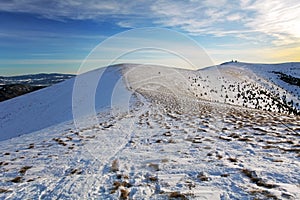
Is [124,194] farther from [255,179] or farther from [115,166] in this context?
[255,179]

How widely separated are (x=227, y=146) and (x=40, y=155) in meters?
6.74

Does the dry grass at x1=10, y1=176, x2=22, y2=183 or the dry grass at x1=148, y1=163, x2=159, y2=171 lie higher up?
the dry grass at x1=148, y1=163, x2=159, y2=171

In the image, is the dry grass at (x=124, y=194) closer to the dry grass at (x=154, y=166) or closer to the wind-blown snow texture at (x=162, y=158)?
the wind-blown snow texture at (x=162, y=158)

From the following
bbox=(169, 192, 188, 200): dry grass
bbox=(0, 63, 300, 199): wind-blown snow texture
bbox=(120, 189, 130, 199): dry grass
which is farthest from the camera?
bbox=(0, 63, 300, 199): wind-blown snow texture

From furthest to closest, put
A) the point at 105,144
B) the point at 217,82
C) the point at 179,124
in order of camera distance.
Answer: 1. the point at 217,82
2. the point at 179,124
3. the point at 105,144

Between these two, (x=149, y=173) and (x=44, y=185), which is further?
(x=149, y=173)

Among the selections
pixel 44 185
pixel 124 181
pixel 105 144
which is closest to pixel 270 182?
pixel 124 181

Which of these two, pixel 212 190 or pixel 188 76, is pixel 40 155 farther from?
pixel 188 76

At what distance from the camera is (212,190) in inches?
224

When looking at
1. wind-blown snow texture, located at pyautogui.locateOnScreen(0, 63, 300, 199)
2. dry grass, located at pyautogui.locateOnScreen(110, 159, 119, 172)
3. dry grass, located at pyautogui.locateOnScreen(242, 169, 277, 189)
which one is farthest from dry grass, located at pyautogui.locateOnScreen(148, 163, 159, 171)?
dry grass, located at pyautogui.locateOnScreen(242, 169, 277, 189)

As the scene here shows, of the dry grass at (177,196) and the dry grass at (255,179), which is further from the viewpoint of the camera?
the dry grass at (255,179)

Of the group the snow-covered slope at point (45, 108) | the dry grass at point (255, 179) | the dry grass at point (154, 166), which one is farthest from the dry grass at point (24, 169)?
the snow-covered slope at point (45, 108)

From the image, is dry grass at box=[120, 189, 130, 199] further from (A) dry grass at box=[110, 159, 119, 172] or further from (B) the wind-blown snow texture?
(A) dry grass at box=[110, 159, 119, 172]

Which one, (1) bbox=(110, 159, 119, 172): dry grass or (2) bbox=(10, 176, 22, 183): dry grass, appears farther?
(1) bbox=(110, 159, 119, 172): dry grass
